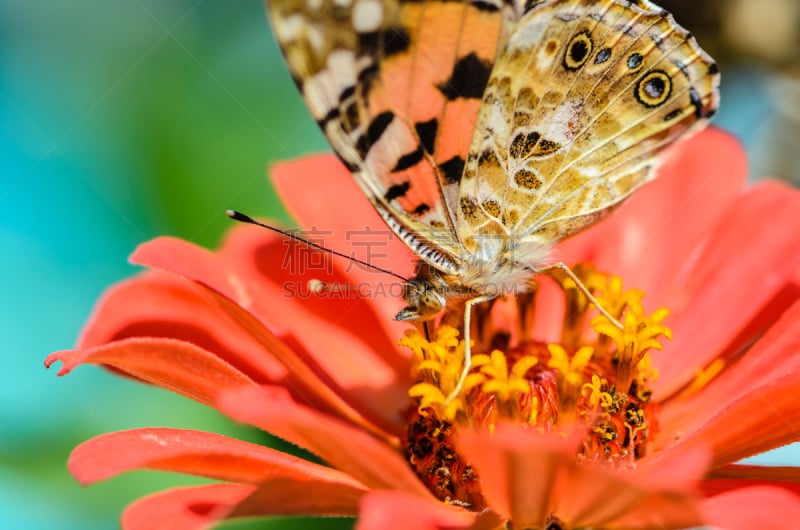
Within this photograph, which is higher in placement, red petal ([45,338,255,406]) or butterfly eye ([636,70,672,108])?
butterfly eye ([636,70,672,108])

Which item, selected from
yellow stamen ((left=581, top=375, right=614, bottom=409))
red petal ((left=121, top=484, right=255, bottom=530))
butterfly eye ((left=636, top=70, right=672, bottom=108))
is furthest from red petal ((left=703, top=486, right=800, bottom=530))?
butterfly eye ((left=636, top=70, right=672, bottom=108))

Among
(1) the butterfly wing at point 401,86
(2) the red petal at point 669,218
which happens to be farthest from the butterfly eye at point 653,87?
(2) the red petal at point 669,218

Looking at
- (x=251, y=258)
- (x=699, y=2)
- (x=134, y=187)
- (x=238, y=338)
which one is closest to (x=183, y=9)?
(x=134, y=187)

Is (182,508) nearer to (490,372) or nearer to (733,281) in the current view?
(490,372)

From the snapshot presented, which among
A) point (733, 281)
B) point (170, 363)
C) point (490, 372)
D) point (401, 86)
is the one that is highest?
point (733, 281)

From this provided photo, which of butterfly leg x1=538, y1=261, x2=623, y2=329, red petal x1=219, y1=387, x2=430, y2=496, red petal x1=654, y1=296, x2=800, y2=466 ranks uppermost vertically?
butterfly leg x1=538, y1=261, x2=623, y2=329

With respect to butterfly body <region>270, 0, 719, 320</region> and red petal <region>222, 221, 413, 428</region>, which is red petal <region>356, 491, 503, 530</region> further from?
red petal <region>222, 221, 413, 428</region>

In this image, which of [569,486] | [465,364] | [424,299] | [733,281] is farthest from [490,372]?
[733,281]
